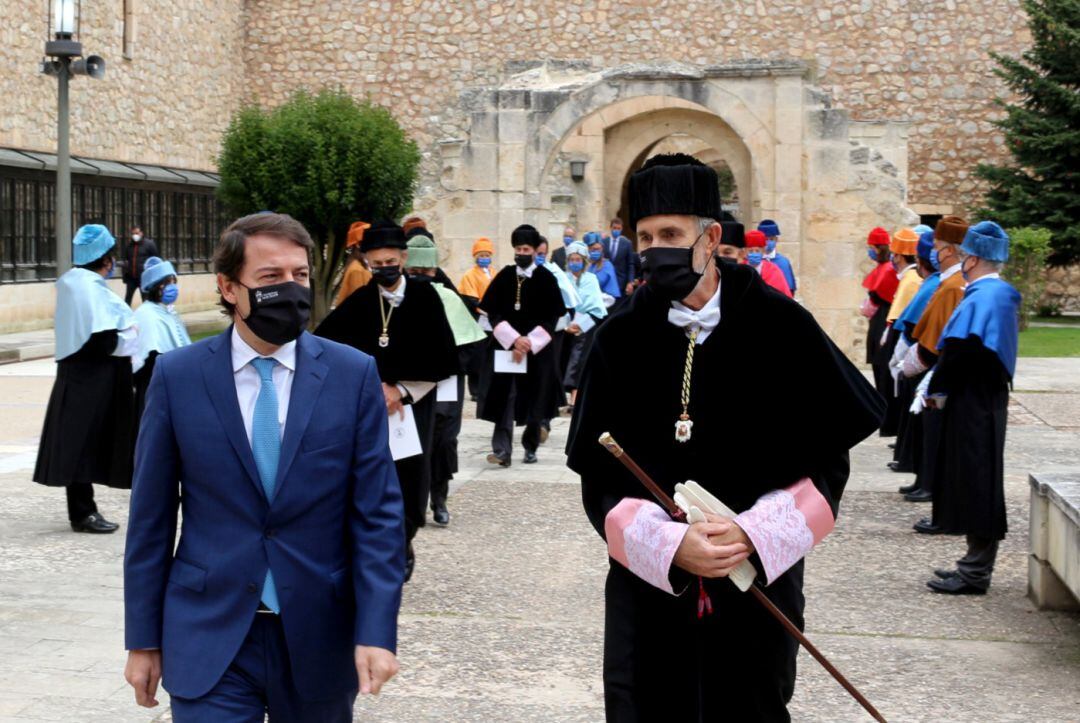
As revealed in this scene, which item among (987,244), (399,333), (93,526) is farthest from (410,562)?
(987,244)

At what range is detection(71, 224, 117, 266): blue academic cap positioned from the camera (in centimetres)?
834

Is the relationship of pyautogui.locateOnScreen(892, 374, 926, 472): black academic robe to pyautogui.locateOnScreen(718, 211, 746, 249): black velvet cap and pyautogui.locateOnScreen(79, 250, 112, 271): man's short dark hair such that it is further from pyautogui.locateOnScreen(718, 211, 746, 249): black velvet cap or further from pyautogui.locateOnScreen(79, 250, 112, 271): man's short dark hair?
pyautogui.locateOnScreen(79, 250, 112, 271): man's short dark hair

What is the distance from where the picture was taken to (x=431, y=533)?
8.38m

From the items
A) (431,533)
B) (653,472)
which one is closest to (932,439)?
(431,533)

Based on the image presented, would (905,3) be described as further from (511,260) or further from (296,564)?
(296,564)

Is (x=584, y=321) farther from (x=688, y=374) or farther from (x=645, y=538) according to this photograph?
(x=645, y=538)

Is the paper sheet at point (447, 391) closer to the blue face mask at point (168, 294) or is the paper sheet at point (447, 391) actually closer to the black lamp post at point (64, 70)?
the blue face mask at point (168, 294)

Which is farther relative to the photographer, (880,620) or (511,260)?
(511,260)

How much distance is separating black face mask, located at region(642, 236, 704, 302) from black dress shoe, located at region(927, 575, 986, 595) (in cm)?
412

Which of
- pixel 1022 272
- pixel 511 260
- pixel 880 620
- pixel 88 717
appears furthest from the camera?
pixel 1022 272

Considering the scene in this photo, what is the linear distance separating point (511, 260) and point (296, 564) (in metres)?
15.4

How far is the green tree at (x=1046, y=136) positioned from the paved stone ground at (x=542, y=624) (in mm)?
17614

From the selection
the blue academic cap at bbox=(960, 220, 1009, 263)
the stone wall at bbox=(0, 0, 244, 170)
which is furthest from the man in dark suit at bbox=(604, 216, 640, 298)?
the blue academic cap at bbox=(960, 220, 1009, 263)

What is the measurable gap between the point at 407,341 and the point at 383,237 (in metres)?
0.52
